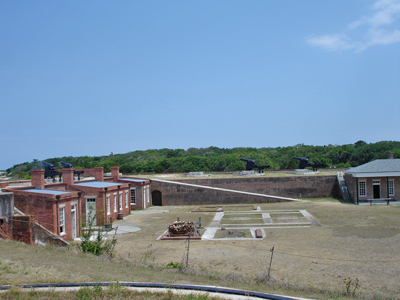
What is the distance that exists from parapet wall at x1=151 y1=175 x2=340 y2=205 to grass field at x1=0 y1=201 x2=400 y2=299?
43.6 ft

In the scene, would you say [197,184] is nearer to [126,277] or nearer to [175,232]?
[175,232]

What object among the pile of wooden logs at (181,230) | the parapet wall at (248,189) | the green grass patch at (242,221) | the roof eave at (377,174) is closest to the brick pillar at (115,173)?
the parapet wall at (248,189)

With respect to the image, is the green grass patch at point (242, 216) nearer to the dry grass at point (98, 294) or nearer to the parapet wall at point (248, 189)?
the parapet wall at point (248, 189)

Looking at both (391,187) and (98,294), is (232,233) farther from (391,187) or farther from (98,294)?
(391,187)

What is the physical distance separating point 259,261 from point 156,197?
2482cm

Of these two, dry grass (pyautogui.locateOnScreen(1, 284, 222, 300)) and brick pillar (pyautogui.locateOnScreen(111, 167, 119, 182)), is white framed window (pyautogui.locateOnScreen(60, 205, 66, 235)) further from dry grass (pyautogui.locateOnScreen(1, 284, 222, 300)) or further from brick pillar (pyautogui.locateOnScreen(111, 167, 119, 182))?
brick pillar (pyautogui.locateOnScreen(111, 167, 119, 182))

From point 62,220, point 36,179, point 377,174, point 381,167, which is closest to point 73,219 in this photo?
point 62,220

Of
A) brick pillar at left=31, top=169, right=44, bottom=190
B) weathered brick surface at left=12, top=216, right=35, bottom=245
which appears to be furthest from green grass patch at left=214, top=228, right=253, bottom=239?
brick pillar at left=31, top=169, right=44, bottom=190

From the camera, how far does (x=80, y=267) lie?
956cm

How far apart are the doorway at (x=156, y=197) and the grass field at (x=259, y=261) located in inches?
585

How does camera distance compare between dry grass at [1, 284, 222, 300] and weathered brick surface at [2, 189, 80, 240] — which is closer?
dry grass at [1, 284, 222, 300]

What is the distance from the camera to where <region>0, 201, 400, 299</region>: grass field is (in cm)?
877

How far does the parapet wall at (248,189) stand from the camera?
34.7m

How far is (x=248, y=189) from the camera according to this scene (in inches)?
1475
